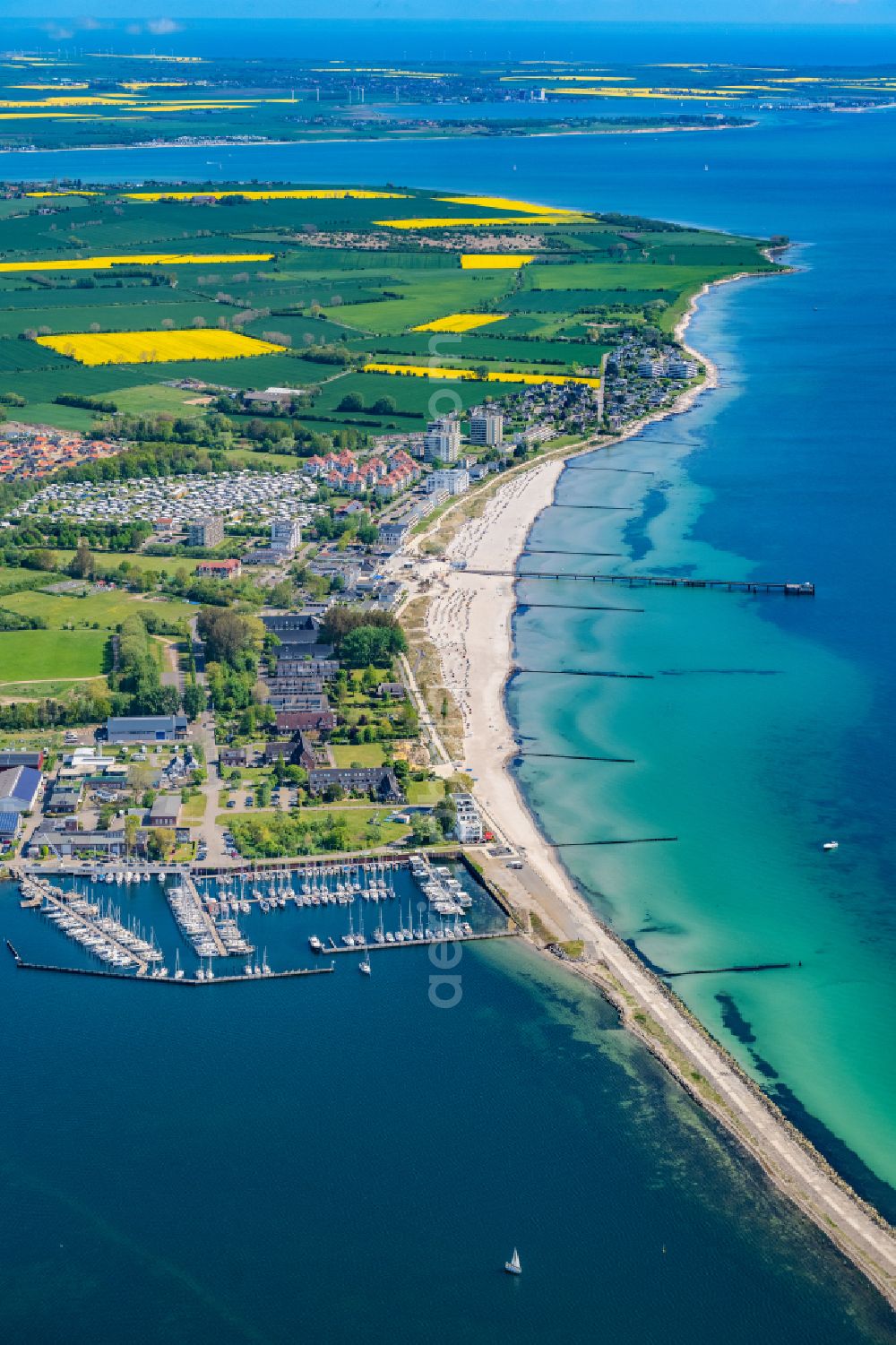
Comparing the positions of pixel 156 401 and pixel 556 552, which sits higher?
pixel 556 552

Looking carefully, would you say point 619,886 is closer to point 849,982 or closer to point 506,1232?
point 849,982

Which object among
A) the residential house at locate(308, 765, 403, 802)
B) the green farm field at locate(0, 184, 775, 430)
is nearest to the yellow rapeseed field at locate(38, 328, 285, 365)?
the green farm field at locate(0, 184, 775, 430)

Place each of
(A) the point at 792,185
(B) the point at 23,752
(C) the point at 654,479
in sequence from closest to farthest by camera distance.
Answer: (B) the point at 23,752 < (C) the point at 654,479 < (A) the point at 792,185

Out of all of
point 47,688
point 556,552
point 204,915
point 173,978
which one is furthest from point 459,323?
point 173,978

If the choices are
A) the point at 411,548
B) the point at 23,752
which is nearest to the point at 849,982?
the point at 23,752

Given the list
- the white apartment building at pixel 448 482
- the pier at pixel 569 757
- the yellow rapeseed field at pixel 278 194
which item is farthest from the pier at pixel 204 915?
the yellow rapeseed field at pixel 278 194

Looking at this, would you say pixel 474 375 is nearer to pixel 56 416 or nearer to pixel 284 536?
pixel 56 416
